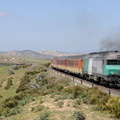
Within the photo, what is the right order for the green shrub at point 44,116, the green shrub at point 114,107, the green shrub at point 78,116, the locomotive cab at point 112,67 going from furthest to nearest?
the locomotive cab at point 112,67
the green shrub at point 44,116
the green shrub at point 114,107
the green shrub at point 78,116

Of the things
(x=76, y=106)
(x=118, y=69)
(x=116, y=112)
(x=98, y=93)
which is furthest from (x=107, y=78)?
(x=116, y=112)

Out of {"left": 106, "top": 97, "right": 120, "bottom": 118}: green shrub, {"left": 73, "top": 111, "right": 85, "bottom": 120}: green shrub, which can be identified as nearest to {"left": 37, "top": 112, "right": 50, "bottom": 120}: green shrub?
{"left": 73, "top": 111, "right": 85, "bottom": 120}: green shrub

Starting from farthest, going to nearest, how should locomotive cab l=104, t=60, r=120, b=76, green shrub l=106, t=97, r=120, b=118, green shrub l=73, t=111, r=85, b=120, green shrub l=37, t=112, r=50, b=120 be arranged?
locomotive cab l=104, t=60, r=120, b=76, green shrub l=37, t=112, r=50, b=120, green shrub l=106, t=97, r=120, b=118, green shrub l=73, t=111, r=85, b=120

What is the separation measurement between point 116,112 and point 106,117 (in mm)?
622

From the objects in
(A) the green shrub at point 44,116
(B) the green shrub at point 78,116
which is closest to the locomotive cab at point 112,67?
(A) the green shrub at point 44,116

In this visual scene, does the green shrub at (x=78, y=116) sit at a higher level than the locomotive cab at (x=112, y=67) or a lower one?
lower

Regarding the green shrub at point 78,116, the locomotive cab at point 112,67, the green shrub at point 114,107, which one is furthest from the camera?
the locomotive cab at point 112,67

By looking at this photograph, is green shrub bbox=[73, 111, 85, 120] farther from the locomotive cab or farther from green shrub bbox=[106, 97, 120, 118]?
the locomotive cab

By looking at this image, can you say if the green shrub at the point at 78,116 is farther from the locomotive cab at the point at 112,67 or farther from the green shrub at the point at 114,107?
the locomotive cab at the point at 112,67

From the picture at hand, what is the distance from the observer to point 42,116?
15.4 m

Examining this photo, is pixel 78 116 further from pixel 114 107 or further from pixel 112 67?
pixel 112 67

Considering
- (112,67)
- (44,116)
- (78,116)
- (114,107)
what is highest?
(112,67)

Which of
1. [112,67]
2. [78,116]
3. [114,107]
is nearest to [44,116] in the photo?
[78,116]

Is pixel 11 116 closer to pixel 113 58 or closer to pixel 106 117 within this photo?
pixel 106 117
